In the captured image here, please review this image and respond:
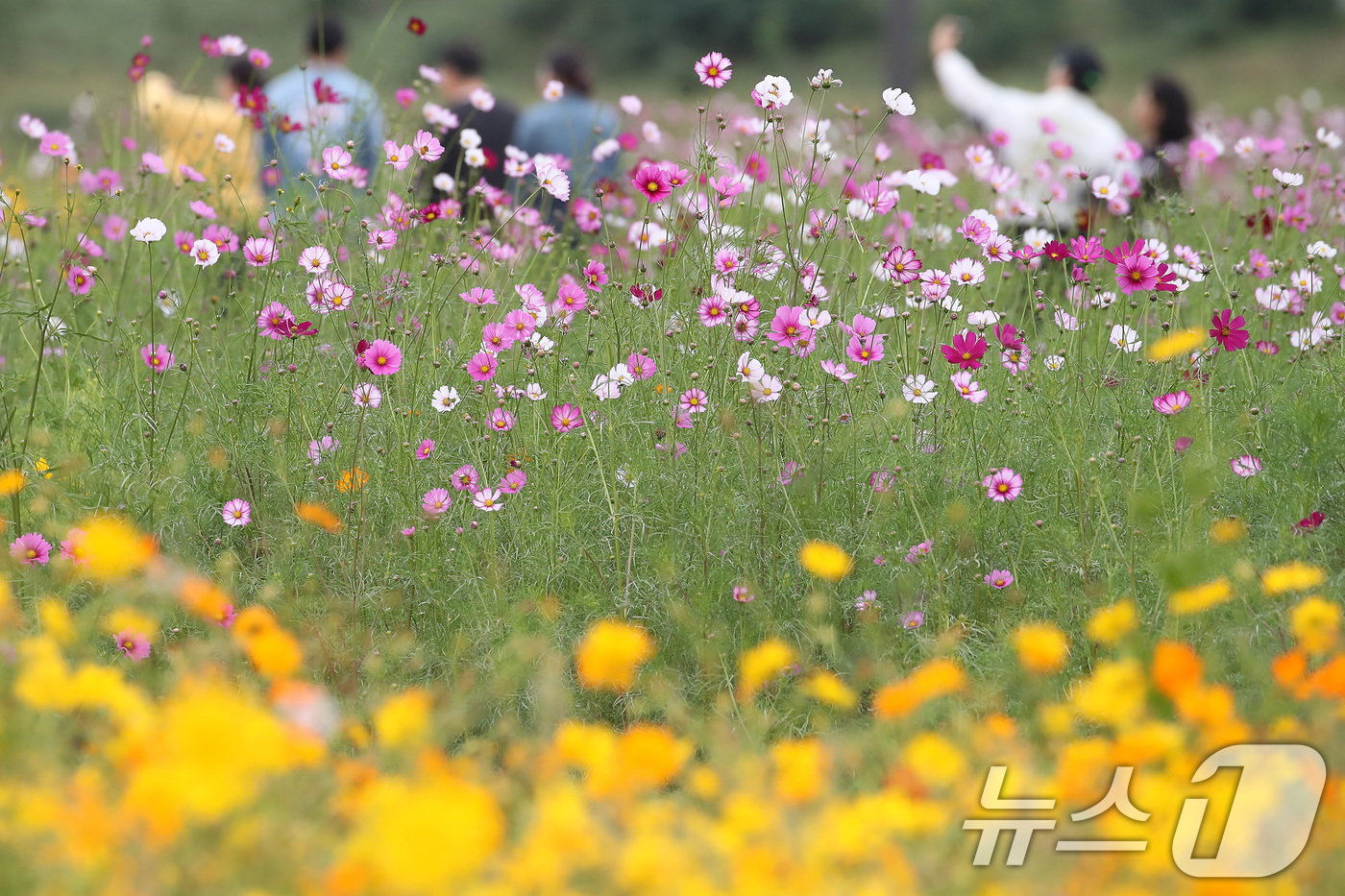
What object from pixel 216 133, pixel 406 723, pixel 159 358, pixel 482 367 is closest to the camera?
pixel 406 723

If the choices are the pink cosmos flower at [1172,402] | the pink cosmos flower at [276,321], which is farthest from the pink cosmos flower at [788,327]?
the pink cosmos flower at [276,321]

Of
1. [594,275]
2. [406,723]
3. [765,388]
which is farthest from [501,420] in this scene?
[406,723]

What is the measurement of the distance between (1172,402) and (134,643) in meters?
1.97

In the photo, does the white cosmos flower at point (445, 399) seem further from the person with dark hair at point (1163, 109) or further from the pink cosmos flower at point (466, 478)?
the person with dark hair at point (1163, 109)

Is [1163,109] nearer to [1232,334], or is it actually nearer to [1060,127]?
[1060,127]

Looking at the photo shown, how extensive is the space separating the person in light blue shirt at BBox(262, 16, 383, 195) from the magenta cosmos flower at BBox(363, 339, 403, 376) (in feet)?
2.40

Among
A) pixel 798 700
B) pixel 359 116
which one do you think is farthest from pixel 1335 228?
pixel 359 116

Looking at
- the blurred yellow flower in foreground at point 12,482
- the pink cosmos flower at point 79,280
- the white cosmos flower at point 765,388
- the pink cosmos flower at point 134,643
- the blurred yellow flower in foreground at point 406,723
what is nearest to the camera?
the blurred yellow flower in foreground at point 406,723

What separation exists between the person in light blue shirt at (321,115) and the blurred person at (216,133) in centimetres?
9

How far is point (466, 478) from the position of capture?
246 centimetres

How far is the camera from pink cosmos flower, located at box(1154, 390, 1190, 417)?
7.96ft

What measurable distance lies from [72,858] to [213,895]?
0.44 ft

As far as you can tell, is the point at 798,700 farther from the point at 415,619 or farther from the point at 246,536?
the point at 246,536

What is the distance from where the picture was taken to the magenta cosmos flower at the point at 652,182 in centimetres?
247
